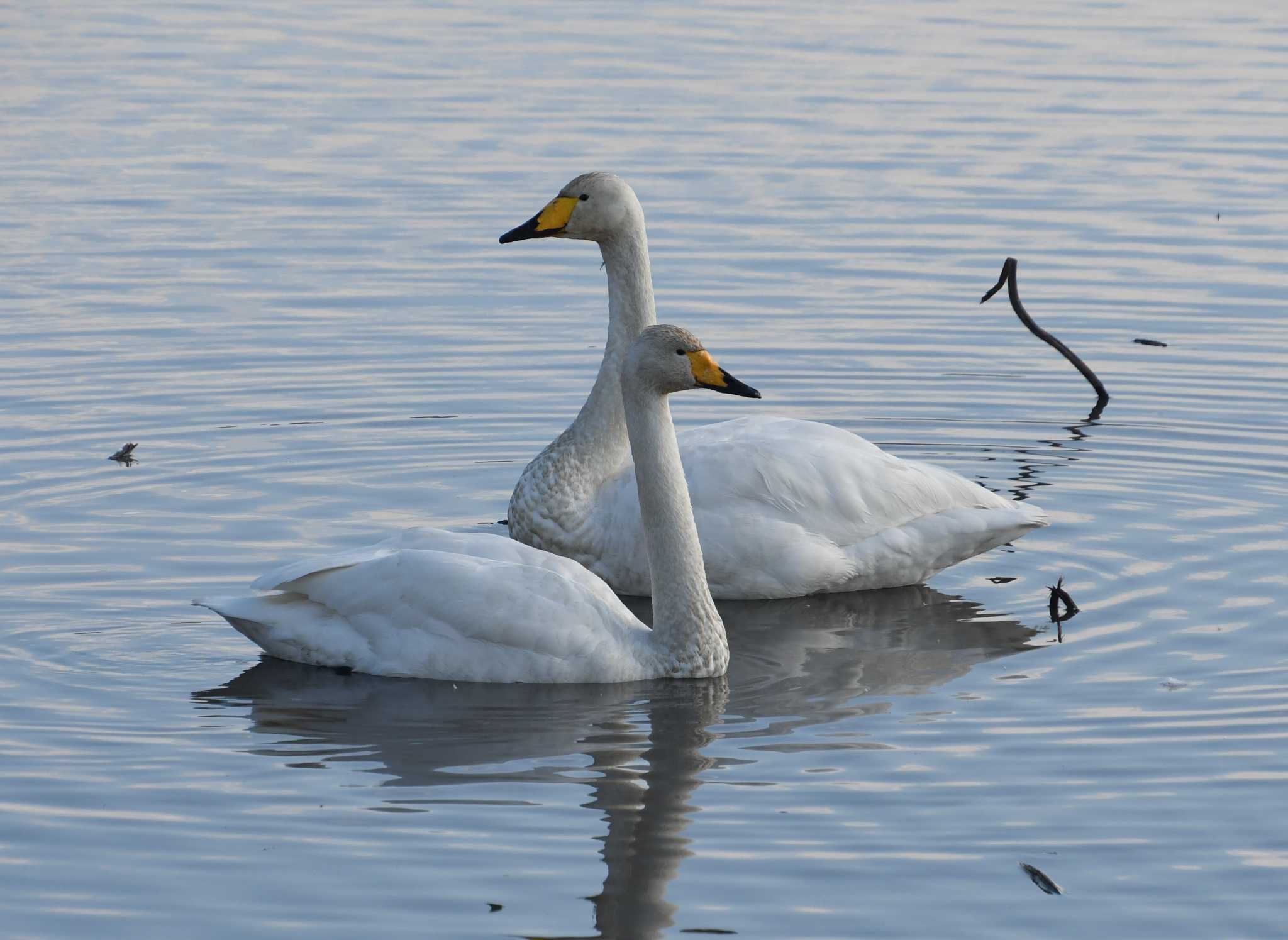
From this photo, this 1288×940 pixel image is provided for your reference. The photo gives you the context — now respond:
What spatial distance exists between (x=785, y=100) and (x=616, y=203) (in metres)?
12.0

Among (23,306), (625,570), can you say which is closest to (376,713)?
(625,570)

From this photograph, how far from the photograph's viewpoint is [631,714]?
832 cm

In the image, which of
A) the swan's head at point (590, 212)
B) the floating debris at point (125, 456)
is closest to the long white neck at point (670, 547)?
the swan's head at point (590, 212)

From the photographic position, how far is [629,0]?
29766 millimetres

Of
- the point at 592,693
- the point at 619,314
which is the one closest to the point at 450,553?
the point at 592,693

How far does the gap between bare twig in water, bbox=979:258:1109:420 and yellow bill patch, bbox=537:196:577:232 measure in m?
2.68

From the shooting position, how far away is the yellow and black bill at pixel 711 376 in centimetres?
870

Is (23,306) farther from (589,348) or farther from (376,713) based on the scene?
Answer: (376,713)

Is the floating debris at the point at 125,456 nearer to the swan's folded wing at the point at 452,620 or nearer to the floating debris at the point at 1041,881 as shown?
the swan's folded wing at the point at 452,620

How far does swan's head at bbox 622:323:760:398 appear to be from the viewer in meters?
8.71

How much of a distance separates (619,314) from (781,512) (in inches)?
60.6

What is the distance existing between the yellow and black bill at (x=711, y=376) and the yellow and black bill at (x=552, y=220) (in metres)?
2.34

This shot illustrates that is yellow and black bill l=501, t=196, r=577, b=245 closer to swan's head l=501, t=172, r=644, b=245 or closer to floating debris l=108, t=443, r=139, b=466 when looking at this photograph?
swan's head l=501, t=172, r=644, b=245

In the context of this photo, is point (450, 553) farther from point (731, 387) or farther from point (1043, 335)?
point (1043, 335)
